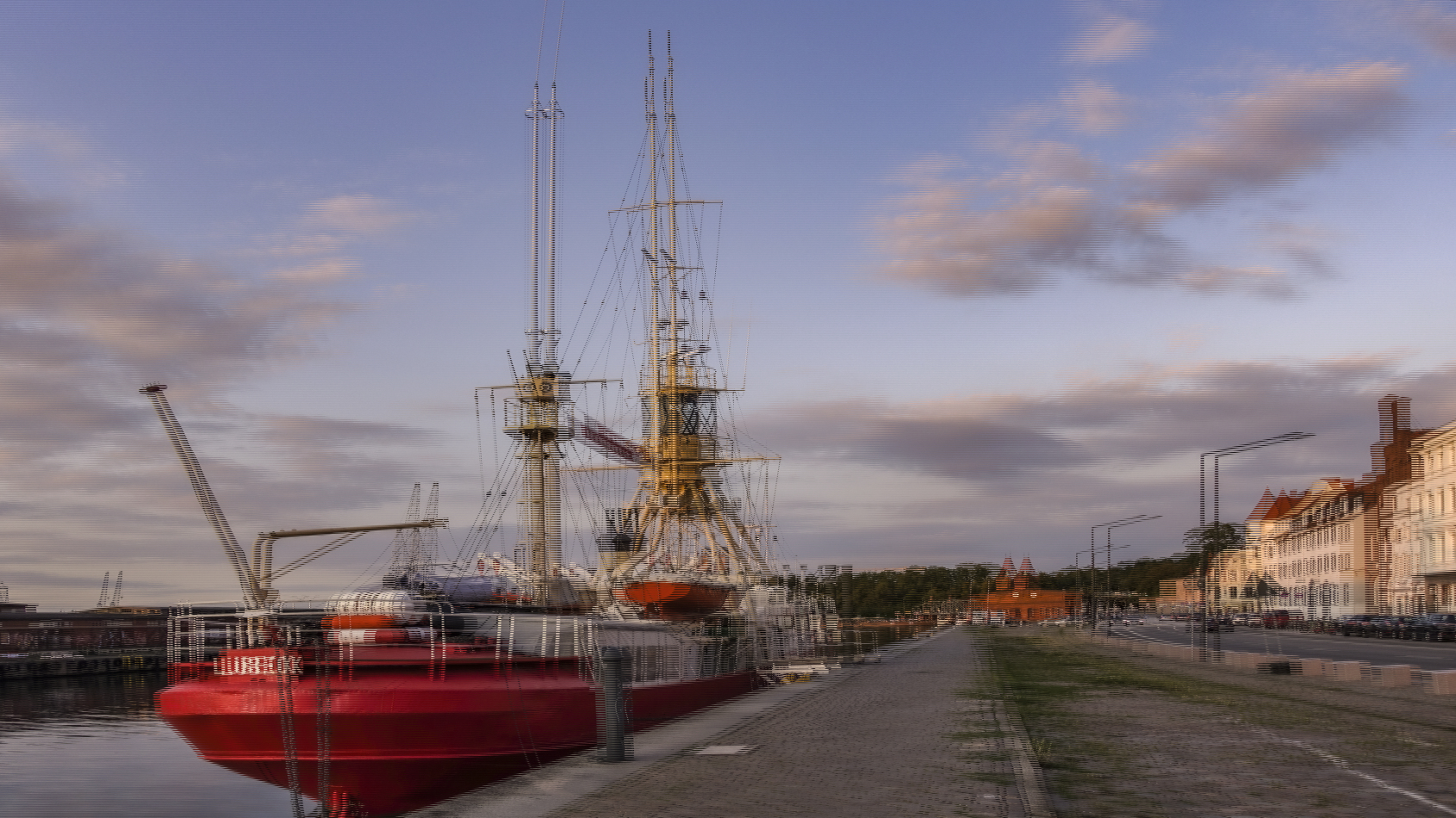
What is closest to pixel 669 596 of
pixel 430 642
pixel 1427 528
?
pixel 430 642

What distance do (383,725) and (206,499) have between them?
8856 millimetres

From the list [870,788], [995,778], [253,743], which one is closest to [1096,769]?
[995,778]

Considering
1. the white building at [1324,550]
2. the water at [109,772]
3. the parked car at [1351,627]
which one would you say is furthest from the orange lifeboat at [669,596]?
the white building at [1324,550]

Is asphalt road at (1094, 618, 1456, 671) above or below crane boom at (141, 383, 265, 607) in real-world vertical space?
below

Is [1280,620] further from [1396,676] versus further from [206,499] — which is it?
[206,499]

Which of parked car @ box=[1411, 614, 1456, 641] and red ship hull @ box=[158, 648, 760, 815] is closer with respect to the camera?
red ship hull @ box=[158, 648, 760, 815]

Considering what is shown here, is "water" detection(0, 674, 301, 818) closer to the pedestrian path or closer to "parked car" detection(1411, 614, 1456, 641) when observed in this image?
the pedestrian path

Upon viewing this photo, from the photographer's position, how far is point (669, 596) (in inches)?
1676

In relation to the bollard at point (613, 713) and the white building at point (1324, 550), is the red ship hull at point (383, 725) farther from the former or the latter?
the white building at point (1324, 550)

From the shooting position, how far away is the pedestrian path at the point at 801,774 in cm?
1230

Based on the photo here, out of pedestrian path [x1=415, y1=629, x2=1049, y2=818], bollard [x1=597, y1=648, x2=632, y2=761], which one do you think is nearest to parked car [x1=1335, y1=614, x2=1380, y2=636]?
pedestrian path [x1=415, y1=629, x2=1049, y2=818]

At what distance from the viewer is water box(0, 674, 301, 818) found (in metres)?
32.4

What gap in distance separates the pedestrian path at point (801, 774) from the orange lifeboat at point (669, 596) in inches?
749

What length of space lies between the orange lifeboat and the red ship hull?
20.1m
